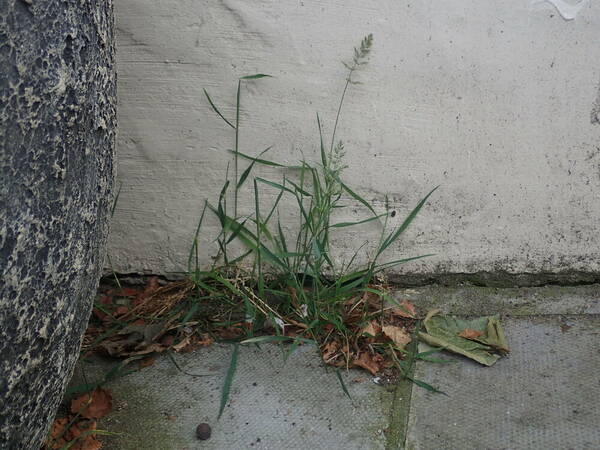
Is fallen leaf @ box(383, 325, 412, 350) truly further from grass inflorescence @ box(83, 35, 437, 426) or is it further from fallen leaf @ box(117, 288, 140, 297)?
fallen leaf @ box(117, 288, 140, 297)

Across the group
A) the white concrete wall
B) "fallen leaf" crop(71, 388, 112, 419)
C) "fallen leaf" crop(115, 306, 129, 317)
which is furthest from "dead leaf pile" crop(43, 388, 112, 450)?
the white concrete wall

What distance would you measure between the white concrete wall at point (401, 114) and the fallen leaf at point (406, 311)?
154mm

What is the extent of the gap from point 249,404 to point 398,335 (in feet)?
1.77

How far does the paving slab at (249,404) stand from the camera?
5.24ft

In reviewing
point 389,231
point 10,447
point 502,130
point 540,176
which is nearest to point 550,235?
point 540,176

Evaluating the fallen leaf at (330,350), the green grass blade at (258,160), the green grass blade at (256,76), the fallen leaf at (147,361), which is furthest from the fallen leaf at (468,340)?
the green grass blade at (256,76)

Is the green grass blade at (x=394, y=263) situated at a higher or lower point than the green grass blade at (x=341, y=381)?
higher

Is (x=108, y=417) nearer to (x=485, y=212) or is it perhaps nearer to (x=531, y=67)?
(x=485, y=212)

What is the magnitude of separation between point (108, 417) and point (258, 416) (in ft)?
1.34

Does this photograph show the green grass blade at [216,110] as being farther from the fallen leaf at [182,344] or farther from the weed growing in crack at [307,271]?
the fallen leaf at [182,344]

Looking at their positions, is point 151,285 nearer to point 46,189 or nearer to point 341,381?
point 341,381

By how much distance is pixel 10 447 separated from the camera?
1.16 metres

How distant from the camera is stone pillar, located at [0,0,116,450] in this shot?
108 cm

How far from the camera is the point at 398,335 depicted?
6.46 feet
